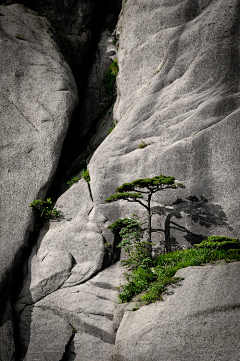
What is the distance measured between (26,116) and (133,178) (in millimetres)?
6204

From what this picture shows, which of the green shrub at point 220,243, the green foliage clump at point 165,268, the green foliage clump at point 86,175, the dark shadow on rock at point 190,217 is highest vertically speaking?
the green foliage clump at point 86,175

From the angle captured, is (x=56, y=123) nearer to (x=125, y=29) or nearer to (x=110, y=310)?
(x=125, y=29)

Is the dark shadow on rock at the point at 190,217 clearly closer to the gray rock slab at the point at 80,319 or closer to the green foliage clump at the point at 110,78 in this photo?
the gray rock slab at the point at 80,319

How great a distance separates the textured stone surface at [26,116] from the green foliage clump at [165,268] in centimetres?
462

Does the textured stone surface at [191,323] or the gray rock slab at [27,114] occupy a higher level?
the gray rock slab at [27,114]

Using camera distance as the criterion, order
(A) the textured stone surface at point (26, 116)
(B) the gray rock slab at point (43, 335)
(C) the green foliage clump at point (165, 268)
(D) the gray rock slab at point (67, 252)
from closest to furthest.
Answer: (C) the green foliage clump at point (165, 268) → (B) the gray rock slab at point (43, 335) → (D) the gray rock slab at point (67, 252) → (A) the textured stone surface at point (26, 116)

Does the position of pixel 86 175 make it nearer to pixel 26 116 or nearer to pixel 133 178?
pixel 133 178

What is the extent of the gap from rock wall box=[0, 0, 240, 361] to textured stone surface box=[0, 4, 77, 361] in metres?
0.06

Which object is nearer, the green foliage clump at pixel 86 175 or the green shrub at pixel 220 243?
the green shrub at pixel 220 243

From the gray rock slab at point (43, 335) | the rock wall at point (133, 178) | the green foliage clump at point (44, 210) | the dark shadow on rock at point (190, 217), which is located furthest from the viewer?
the green foliage clump at point (44, 210)

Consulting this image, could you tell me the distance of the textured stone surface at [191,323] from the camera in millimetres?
6520

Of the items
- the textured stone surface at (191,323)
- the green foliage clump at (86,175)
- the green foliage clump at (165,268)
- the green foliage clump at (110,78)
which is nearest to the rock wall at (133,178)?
the textured stone surface at (191,323)

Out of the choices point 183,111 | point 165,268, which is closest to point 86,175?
point 183,111

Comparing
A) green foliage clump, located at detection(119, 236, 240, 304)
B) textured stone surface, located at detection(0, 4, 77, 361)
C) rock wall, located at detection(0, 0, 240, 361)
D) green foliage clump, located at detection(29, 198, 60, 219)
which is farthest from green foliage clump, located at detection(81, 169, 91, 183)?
green foliage clump, located at detection(119, 236, 240, 304)
